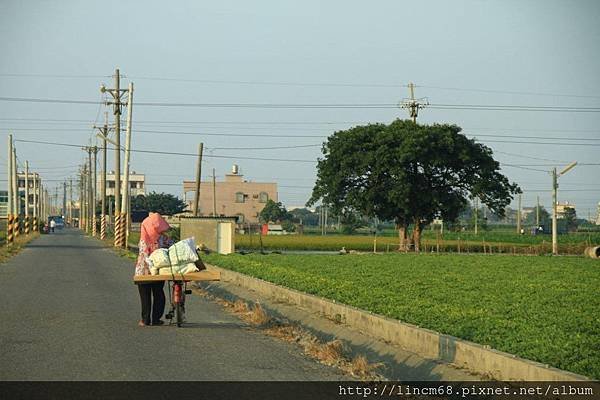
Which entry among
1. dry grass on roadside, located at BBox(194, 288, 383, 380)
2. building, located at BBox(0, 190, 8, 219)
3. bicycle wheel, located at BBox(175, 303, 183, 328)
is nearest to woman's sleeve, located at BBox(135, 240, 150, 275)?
bicycle wheel, located at BBox(175, 303, 183, 328)

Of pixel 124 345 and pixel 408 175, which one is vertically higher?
pixel 408 175

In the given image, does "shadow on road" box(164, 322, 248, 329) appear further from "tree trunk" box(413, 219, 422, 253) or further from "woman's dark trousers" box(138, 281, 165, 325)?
"tree trunk" box(413, 219, 422, 253)

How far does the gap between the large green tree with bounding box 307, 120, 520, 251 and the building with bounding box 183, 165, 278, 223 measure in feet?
250

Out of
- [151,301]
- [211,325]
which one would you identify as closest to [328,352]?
[211,325]

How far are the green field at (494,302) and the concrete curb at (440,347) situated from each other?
1.30ft

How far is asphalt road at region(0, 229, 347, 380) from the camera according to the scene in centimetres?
1034

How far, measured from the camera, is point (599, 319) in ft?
46.7

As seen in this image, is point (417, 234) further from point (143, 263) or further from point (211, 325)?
point (143, 263)

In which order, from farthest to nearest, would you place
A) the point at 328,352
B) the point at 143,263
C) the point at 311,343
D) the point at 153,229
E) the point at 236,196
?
the point at 236,196, the point at 153,229, the point at 143,263, the point at 311,343, the point at 328,352

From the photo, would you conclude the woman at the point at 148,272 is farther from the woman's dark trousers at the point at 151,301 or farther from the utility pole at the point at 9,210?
the utility pole at the point at 9,210

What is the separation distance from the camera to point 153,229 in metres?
15.3

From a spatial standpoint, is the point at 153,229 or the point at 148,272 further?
the point at 153,229

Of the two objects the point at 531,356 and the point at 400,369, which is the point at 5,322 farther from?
the point at 531,356

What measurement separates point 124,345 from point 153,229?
10.6ft
